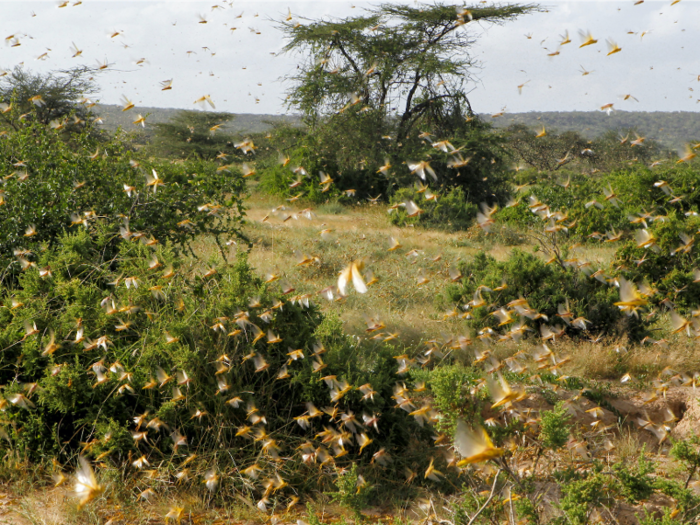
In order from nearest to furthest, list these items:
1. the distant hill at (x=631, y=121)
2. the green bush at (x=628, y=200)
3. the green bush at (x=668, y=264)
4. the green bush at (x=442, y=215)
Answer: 1. the green bush at (x=668, y=264)
2. the green bush at (x=628, y=200)
3. the green bush at (x=442, y=215)
4. the distant hill at (x=631, y=121)

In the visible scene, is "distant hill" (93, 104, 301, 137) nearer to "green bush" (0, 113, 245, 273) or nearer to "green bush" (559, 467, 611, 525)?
"green bush" (0, 113, 245, 273)

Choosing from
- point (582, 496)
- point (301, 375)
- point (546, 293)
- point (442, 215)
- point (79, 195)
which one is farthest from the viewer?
point (442, 215)

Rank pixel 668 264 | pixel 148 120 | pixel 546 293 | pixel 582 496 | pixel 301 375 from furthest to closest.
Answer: pixel 148 120 → pixel 668 264 → pixel 546 293 → pixel 301 375 → pixel 582 496

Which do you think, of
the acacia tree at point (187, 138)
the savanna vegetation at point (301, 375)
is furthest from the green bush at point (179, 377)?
the acacia tree at point (187, 138)

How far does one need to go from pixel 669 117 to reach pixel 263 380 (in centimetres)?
12362

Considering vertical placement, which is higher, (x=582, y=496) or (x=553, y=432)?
(x=553, y=432)

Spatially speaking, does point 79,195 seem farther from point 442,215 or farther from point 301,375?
point 442,215

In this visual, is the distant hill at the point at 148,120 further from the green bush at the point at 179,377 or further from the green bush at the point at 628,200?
the green bush at the point at 628,200

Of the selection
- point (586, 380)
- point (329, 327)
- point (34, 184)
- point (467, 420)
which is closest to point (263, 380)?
point (329, 327)

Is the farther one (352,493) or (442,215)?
(442,215)

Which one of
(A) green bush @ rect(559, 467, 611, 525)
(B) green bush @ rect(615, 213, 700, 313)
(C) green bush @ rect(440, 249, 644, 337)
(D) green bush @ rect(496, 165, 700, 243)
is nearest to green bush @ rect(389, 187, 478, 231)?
(D) green bush @ rect(496, 165, 700, 243)

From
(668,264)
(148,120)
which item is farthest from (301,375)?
(148,120)

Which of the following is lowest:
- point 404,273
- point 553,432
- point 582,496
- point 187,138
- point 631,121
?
point 404,273

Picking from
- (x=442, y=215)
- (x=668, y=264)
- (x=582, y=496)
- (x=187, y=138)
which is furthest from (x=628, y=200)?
(x=187, y=138)
